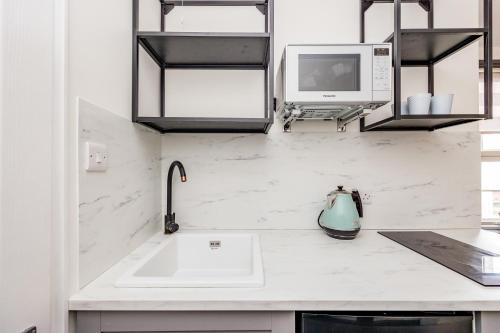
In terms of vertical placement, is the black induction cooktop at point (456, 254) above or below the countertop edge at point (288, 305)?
above

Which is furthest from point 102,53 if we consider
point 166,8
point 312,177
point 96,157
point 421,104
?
point 421,104

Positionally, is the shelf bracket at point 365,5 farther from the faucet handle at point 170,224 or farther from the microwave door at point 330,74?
the faucet handle at point 170,224

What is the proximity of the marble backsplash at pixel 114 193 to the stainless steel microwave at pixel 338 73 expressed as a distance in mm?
690

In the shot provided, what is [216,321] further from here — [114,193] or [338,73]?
[338,73]

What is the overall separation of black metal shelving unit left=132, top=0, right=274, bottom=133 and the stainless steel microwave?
11 cm

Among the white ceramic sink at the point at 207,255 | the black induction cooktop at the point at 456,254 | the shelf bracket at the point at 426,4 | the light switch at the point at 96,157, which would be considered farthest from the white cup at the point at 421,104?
the light switch at the point at 96,157

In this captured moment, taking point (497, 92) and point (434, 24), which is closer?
point (434, 24)

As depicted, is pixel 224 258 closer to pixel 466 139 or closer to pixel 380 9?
pixel 466 139

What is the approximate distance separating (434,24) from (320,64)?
39.3 inches

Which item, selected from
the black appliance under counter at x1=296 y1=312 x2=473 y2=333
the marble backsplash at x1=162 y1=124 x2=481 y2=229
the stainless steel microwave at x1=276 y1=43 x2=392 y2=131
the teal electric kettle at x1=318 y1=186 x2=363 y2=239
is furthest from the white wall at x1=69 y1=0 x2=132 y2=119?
the teal electric kettle at x1=318 y1=186 x2=363 y2=239

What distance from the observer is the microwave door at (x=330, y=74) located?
42.6 inches

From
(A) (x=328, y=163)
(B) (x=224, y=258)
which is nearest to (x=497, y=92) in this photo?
(A) (x=328, y=163)

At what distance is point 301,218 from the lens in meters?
1.55

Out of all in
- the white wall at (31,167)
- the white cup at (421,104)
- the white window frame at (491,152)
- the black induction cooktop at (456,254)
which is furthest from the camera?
the white window frame at (491,152)
